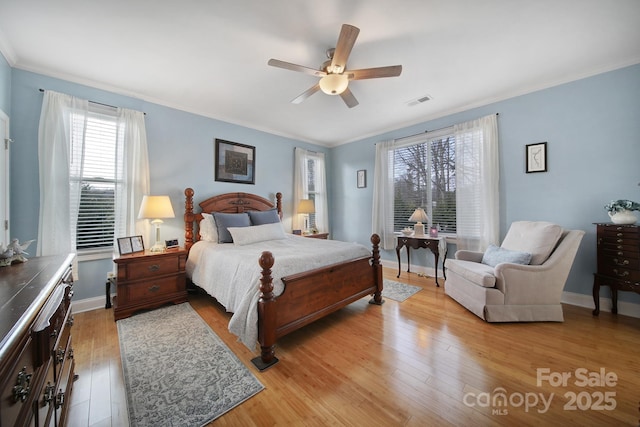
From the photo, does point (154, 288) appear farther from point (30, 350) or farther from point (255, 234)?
point (30, 350)

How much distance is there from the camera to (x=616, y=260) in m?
2.48

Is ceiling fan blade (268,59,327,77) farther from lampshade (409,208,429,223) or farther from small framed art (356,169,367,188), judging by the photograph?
small framed art (356,169,367,188)

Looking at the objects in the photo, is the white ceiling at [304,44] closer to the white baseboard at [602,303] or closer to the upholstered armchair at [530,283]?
the upholstered armchair at [530,283]

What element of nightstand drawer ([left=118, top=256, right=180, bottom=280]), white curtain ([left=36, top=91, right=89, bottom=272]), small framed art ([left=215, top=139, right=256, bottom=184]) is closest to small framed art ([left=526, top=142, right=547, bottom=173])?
small framed art ([left=215, top=139, right=256, bottom=184])

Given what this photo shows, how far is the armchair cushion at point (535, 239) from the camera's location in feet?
8.69

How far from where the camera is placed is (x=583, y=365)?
1.84m

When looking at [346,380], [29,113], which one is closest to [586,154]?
[346,380]

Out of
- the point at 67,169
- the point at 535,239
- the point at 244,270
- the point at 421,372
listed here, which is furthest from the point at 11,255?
the point at 535,239

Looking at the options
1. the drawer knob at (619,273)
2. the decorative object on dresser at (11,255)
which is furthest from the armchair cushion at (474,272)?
the decorative object on dresser at (11,255)

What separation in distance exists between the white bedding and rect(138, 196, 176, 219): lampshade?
61 cm

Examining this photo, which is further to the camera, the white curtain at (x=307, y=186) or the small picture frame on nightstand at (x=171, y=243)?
the white curtain at (x=307, y=186)

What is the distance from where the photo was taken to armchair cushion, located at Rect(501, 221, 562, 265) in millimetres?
2648

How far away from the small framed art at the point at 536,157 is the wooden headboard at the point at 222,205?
3.89 metres

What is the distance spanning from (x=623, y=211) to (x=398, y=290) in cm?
251
